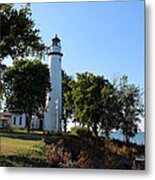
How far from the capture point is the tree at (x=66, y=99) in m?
2.73

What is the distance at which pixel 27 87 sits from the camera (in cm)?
281

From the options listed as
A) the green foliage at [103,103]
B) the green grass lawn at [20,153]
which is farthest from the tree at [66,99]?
the green grass lawn at [20,153]

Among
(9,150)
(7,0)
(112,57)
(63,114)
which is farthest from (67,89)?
(7,0)

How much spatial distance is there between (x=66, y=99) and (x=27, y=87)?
Answer: 0.90 ft

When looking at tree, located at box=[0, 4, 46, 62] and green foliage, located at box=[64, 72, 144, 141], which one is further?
tree, located at box=[0, 4, 46, 62]

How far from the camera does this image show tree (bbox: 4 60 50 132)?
2.79 meters

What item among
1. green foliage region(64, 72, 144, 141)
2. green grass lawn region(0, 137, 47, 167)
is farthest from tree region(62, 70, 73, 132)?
green grass lawn region(0, 137, 47, 167)

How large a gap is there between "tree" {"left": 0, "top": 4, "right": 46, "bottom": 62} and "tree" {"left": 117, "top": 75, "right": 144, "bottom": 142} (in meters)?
0.62

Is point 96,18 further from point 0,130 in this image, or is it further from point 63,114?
point 0,130

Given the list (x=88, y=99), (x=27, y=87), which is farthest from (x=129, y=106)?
(x=27, y=87)

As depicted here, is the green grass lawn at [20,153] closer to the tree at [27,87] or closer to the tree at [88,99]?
the tree at [27,87]

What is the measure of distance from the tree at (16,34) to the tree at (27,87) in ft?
0.27

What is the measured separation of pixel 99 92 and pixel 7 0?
0.88m

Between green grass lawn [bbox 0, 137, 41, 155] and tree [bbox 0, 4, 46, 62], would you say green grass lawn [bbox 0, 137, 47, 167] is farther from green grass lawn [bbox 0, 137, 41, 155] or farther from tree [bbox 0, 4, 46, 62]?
tree [bbox 0, 4, 46, 62]
